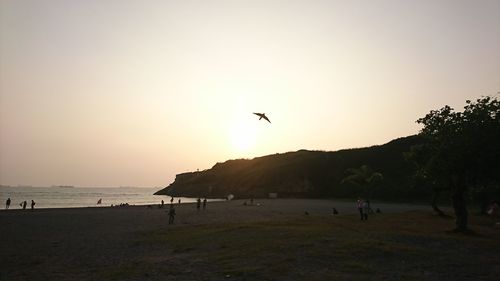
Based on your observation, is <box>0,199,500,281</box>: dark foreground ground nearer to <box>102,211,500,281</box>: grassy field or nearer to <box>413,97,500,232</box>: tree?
<box>102,211,500,281</box>: grassy field

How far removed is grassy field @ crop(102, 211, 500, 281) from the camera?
15328 millimetres

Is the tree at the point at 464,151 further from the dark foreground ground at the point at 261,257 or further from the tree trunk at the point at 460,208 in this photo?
the dark foreground ground at the point at 261,257

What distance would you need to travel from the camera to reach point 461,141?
2761 centimetres

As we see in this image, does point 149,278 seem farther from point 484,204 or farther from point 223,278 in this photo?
point 484,204

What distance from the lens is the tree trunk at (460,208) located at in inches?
1120

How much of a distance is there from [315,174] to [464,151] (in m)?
107

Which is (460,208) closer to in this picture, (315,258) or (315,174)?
(315,258)

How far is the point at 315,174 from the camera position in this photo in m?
133

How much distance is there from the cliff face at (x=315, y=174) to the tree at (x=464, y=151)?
2989 inches

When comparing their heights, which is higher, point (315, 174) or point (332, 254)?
point (315, 174)

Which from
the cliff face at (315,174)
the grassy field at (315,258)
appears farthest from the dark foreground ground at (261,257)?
the cliff face at (315,174)

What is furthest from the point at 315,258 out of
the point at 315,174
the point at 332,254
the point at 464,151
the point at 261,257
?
the point at 315,174

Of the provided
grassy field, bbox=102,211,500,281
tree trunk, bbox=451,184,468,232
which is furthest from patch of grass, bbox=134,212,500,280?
tree trunk, bbox=451,184,468,232

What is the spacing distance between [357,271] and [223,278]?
4.99m
